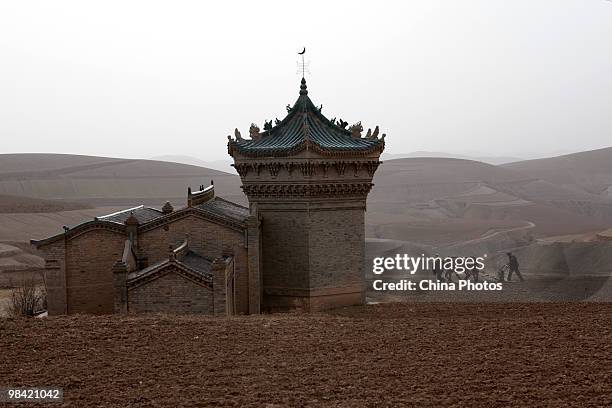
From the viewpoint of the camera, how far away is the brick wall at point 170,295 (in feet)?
63.3

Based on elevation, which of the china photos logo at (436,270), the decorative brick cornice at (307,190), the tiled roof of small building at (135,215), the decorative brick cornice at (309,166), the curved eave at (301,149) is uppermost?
the curved eave at (301,149)

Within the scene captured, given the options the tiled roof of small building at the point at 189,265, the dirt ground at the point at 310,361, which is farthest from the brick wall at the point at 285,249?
the dirt ground at the point at 310,361

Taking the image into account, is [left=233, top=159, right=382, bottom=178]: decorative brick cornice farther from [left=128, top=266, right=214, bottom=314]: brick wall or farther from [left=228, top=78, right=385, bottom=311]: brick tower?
[left=128, top=266, right=214, bottom=314]: brick wall

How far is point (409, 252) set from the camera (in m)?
57.2

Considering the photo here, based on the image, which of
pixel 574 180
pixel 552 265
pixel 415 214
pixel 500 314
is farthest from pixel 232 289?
pixel 574 180

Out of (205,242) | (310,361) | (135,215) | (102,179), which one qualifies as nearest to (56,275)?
(135,215)

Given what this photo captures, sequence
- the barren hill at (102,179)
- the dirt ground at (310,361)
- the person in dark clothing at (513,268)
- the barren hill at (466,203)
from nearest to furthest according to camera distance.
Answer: the dirt ground at (310,361)
the person in dark clothing at (513,268)
the barren hill at (466,203)
the barren hill at (102,179)

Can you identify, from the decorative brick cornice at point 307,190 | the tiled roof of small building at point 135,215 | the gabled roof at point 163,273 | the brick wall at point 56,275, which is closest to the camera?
the gabled roof at point 163,273

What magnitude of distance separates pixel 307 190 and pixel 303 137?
1.70 meters

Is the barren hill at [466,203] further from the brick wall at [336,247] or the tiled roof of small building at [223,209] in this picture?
the brick wall at [336,247]

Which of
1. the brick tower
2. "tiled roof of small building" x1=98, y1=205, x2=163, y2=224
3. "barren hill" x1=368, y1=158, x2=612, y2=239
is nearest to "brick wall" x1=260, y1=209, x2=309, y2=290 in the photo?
the brick tower

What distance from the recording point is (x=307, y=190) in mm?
23000

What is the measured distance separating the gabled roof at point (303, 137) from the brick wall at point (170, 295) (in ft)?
19.2

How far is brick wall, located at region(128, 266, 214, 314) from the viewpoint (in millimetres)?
19297
